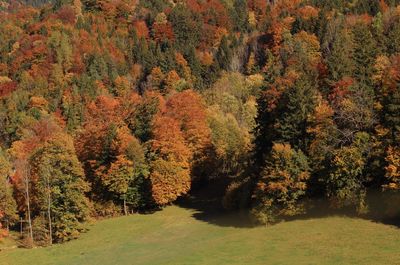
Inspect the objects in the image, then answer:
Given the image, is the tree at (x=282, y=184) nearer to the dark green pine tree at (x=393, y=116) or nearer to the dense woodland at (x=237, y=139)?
the dense woodland at (x=237, y=139)

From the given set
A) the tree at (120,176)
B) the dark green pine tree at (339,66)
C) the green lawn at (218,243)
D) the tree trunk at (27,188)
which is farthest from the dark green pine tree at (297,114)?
the tree trunk at (27,188)

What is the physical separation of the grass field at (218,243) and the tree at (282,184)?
1.83m

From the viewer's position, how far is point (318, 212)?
5834 centimetres

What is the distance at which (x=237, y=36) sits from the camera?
18200 centimetres

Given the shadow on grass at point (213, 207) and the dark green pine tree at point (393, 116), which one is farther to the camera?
the shadow on grass at point (213, 207)

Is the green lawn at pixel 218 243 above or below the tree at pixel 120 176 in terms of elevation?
below

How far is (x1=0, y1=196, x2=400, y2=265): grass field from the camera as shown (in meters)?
46.2

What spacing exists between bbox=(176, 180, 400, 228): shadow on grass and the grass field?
410 millimetres

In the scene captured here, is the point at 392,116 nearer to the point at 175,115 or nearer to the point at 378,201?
the point at 378,201

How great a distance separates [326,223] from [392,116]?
13.3m

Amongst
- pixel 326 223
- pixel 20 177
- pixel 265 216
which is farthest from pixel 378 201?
pixel 20 177

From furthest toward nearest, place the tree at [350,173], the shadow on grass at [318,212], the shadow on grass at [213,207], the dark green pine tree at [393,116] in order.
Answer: the shadow on grass at [213,207] < the dark green pine tree at [393,116] < the tree at [350,173] < the shadow on grass at [318,212]

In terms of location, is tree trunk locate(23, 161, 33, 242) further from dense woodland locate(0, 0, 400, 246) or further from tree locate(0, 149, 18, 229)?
tree locate(0, 149, 18, 229)

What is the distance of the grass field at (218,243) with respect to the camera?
46250 mm
